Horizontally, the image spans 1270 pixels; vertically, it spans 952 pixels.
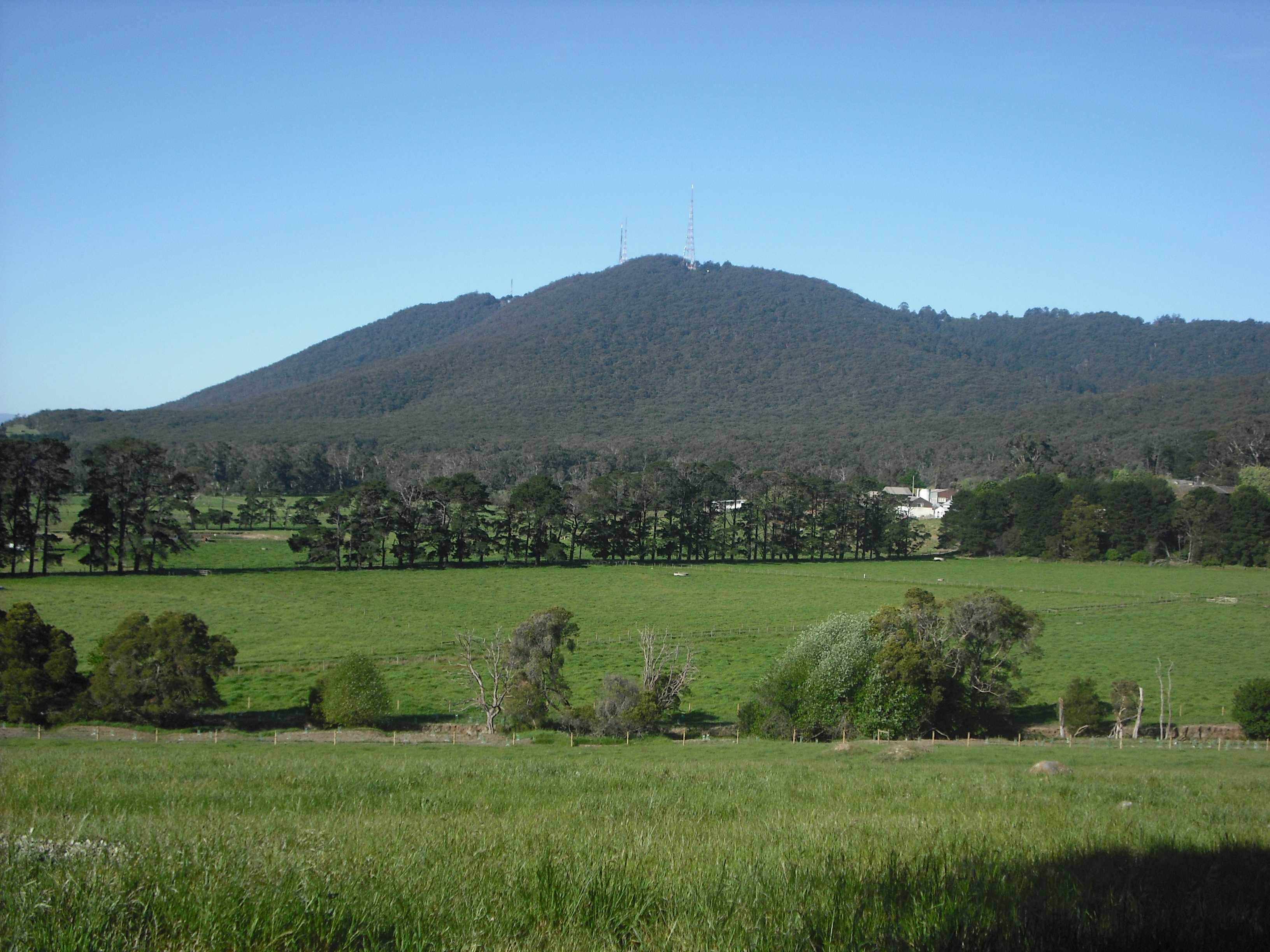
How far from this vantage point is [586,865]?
4.24m

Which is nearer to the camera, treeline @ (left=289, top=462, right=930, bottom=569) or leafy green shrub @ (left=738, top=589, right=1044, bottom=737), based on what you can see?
leafy green shrub @ (left=738, top=589, right=1044, bottom=737)

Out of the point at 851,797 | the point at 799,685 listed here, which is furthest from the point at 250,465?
the point at 851,797

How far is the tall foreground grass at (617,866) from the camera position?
3.39m

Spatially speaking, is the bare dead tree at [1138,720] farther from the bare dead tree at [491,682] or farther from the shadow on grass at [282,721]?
the shadow on grass at [282,721]

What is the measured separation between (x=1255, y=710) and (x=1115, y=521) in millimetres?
74993

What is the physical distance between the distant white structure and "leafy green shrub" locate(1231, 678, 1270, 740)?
301 feet

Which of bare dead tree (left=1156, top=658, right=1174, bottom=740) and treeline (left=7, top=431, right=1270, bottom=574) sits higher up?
treeline (left=7, top=431, right=1270, bottom=574)

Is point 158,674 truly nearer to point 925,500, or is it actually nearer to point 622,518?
point 622,518

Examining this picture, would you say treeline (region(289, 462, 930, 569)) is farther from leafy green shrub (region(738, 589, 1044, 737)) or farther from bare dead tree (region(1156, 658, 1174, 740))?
bare dead tree (region(1156, 658, 1174, 740))

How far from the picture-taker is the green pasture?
3888 centimetres

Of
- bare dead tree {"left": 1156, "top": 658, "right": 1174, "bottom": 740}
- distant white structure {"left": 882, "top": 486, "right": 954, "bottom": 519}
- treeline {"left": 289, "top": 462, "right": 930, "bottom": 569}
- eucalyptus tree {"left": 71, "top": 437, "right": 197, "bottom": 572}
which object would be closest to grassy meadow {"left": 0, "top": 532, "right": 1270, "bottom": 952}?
bare dead tree {"left": 1156, "top": 658, "right": 1174, "bottom": 740}

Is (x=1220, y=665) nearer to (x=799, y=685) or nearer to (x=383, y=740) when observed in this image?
(x=799, y=685)

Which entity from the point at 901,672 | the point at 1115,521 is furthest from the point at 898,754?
the point at 1115,521

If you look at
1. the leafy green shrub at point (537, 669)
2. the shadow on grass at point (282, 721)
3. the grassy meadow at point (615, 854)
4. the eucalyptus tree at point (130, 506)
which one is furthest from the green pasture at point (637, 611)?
the grassy meadow at point (615, 854)
